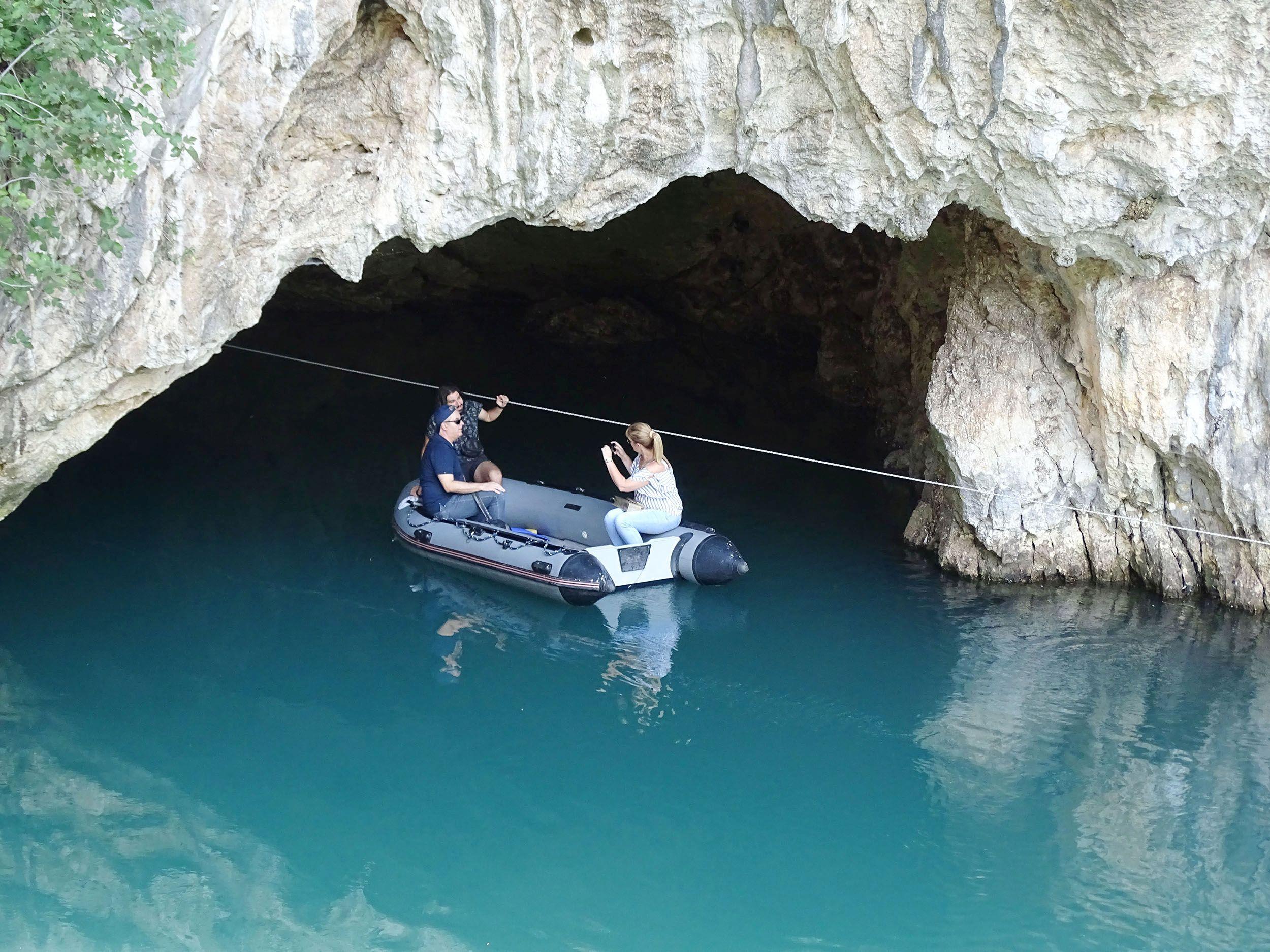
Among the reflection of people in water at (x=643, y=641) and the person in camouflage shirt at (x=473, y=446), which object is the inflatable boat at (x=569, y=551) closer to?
the reflection of people in water at (x=643, y=641)

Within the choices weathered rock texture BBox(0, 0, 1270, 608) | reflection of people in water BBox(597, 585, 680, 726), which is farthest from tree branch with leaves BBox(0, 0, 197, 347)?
reflection of people in water BBox(597, 585, 680, 726)

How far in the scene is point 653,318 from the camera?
16.7 m

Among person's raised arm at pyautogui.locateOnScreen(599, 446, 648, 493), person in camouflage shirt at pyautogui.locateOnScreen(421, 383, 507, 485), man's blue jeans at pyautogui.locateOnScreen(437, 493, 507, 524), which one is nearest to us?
person's raised arm at pyautogui.locateOnScreen(599, 446, 648, 493)

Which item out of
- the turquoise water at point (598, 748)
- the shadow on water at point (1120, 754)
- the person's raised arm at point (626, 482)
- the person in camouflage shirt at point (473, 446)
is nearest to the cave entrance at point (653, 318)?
the person in camouflage shirt at point (473, 446)

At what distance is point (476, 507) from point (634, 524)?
1.25 meters

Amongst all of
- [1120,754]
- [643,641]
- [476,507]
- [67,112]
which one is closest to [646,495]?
[643,641]

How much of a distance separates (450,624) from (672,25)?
3917 mm

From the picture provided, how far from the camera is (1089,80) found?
625 cm

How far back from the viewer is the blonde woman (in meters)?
8.26

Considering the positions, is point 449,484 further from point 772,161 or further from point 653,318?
point 653,318

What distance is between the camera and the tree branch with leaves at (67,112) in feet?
15.4

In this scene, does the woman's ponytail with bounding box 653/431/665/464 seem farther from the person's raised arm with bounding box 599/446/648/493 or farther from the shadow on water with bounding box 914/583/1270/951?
the shadow on water with bounding box 914/583/1270/951

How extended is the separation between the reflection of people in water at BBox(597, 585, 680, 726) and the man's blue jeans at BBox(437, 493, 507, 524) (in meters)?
1.12

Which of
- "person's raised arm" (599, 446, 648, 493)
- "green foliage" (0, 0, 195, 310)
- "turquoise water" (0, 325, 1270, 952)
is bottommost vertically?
"turquoise water" (0, 325, 1270, 952)
